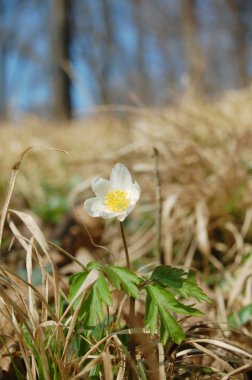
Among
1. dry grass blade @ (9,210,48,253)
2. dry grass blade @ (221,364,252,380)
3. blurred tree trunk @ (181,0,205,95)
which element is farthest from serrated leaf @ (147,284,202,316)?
blurred tree trunk @ (181,0,205,95)

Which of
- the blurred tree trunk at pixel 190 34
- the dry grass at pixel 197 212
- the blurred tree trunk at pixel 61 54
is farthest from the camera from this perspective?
the blurred tree trunk at pixel 61 54

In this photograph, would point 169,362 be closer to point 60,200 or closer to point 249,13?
point 60,200

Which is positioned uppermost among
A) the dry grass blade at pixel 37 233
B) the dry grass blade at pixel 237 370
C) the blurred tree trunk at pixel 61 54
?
the blurred tree trunk at pixel 61 54

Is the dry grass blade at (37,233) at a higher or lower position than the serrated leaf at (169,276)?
higher

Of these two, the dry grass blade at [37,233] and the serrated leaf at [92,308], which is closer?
the serrated leaf at [92,308]

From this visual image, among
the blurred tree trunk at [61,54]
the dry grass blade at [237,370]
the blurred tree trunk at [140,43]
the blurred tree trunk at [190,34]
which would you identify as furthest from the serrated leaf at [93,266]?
the blurred tree trunk at [140,43]

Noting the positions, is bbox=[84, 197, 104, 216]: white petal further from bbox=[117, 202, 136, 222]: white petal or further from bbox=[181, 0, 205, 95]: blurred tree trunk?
bbox=[181, 0, 205, 95]: blurred tree trunk

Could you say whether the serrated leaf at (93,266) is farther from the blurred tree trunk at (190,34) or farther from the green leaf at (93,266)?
the blurred tree trunk at (190,34)
